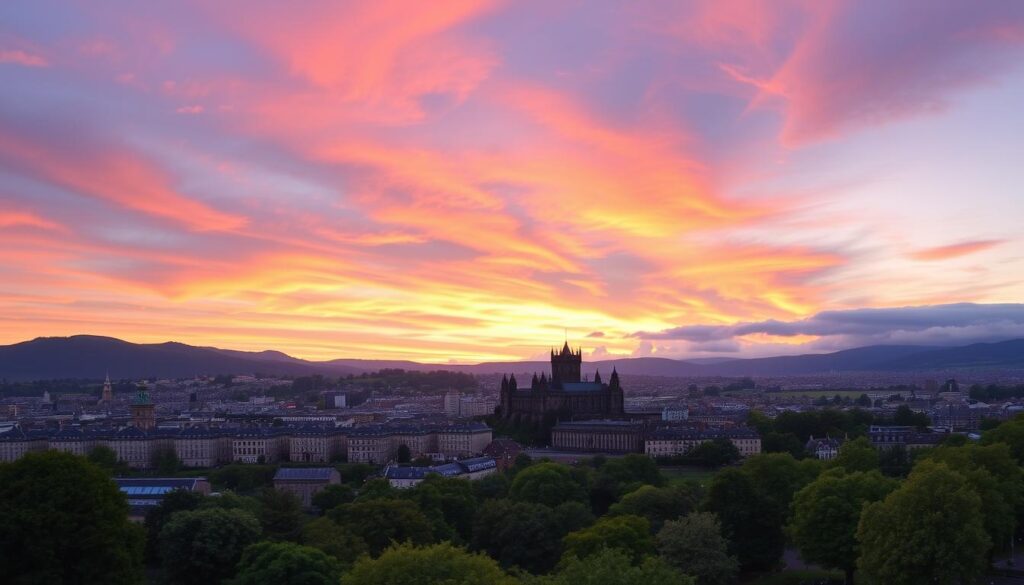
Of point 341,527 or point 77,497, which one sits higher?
point 77,497

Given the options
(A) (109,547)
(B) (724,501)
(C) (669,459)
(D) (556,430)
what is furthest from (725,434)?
(A) (109,547)

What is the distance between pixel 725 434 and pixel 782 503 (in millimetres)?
62607

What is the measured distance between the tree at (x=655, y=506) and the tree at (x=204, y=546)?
68.4ft

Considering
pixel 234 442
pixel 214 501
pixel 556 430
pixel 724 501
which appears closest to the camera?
pixel 724 501

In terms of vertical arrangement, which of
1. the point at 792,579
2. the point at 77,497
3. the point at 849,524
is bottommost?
the point at 792,579

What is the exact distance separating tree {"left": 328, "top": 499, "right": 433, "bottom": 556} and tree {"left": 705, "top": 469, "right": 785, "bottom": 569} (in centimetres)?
1585

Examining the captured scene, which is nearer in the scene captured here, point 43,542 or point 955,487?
point 43,542

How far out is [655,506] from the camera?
187 feet

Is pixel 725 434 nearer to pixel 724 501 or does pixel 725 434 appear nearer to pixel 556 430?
pixel 556 430

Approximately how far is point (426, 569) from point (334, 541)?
18.3m

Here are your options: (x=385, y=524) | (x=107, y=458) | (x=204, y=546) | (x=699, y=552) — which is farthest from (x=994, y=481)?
(x=107, y=458)

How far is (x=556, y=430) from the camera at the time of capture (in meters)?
140

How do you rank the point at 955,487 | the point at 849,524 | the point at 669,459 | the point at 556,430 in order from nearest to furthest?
the point at 955,487 → the point at 849,524 → the point at 669,459 → the point at 556,430

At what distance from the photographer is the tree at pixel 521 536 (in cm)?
5050
